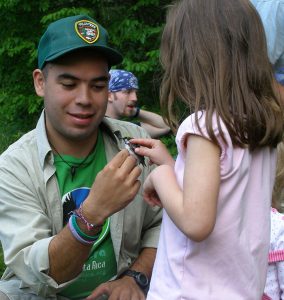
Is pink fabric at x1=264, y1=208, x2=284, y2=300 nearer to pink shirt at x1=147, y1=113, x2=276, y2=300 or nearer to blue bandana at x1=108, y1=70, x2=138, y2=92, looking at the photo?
pink shirt at x1=147, y1=113, x2=276, y2=300

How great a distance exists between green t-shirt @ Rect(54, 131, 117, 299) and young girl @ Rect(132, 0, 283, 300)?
2.50ft

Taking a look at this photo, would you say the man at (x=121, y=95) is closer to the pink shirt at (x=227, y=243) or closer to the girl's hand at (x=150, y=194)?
the girl's hand at (x=150, y=194)

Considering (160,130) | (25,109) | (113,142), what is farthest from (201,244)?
(25,109)

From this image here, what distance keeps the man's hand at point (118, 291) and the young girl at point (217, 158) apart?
0.58m

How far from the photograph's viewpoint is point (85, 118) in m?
2.81

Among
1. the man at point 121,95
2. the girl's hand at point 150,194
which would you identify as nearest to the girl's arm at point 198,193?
the girl's hand at point 150,194

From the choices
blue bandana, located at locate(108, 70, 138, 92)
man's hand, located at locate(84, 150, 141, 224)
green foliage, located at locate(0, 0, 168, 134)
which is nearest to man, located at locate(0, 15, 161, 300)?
man's hand, located at locate(84, 150, 141, 224)

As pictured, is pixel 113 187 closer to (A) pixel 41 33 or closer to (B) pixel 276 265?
(B) pixel 276 265

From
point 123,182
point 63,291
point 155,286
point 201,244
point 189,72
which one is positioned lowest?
point 63,291

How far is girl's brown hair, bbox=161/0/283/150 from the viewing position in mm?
1909

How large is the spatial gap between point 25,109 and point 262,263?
7.69m

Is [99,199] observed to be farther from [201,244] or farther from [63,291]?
[63,291]

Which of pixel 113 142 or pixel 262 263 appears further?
pixel 113 142

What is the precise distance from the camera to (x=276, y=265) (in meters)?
2.60
